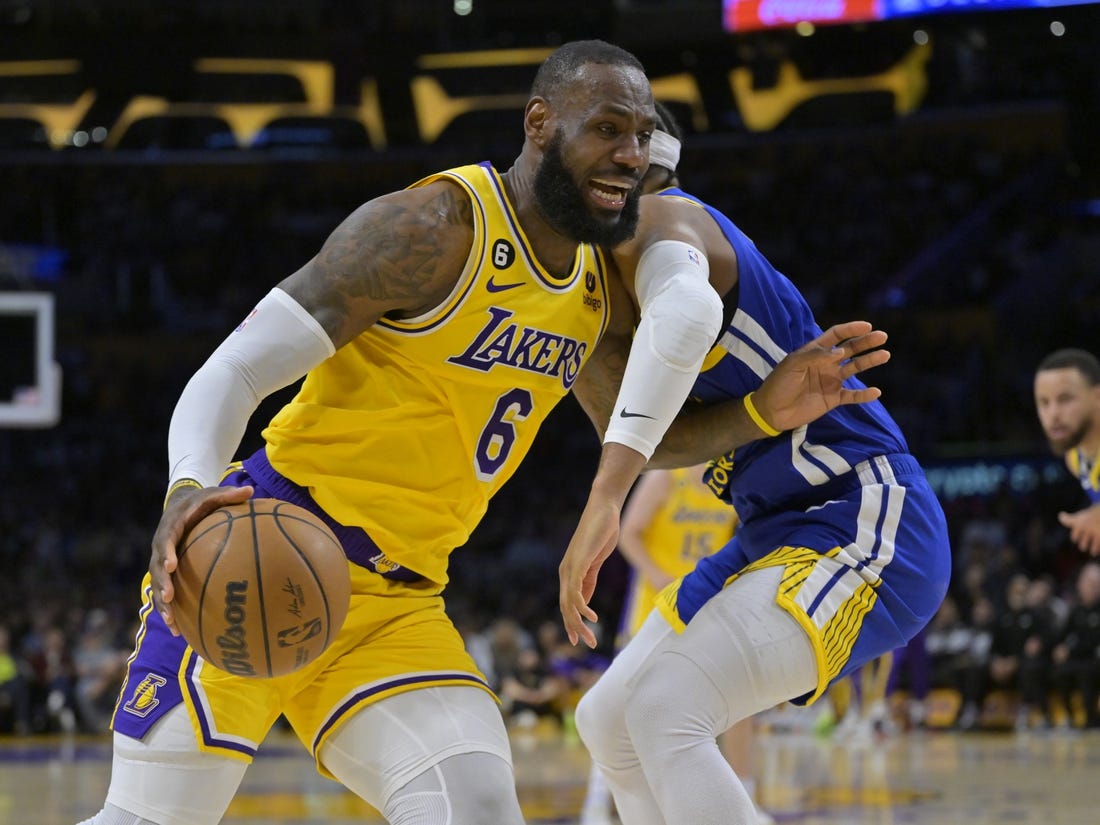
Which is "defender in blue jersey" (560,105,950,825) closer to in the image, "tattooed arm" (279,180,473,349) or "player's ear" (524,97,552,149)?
"player's ear" (524,97,552,149)

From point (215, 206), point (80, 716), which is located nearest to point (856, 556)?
point (80, 716)

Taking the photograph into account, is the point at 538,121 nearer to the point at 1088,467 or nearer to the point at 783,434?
the point at 783,434

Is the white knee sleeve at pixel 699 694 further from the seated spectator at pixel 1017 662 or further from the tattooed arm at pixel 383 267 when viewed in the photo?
the seated spectator at pixel 1017 662

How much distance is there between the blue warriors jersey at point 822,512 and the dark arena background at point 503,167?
36.1 feet

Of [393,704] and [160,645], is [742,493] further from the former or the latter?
[160,645]

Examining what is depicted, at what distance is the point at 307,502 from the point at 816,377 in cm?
131

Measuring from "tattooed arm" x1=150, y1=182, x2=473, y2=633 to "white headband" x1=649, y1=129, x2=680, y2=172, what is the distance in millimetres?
744

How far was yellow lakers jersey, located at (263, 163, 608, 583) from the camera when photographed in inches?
131

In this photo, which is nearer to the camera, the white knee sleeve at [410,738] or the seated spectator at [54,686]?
the white knee sleeve at [410,738]

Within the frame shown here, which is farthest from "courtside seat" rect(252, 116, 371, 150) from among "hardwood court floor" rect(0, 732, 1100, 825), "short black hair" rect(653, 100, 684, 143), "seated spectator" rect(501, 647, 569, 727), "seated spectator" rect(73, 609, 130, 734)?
"short black hair" rect(653, 100, 684, 143)

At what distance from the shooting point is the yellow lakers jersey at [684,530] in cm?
762

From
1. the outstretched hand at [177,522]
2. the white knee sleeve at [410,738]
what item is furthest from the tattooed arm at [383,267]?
the white knee sleeve at [410,738]

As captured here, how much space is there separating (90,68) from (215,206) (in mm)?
3244

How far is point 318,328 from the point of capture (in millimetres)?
3139
